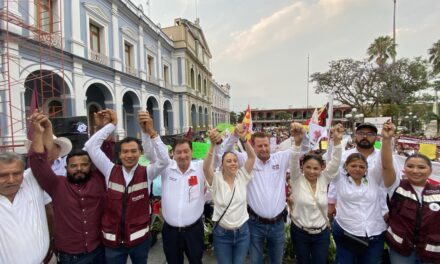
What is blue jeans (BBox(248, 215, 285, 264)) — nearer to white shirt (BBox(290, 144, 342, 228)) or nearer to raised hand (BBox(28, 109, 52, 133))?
white shirt (BBox(290, 144, 342, 228))

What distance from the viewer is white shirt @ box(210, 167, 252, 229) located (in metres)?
Answer: 2.38

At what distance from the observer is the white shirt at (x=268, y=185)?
2566mm

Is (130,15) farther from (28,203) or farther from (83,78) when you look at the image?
(28,203)

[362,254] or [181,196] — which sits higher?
[181,196]

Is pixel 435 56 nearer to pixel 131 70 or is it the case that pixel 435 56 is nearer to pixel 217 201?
pixel 131 70

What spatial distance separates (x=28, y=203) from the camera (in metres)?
1.92

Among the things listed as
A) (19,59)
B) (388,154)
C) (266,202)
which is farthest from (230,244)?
(19,59)

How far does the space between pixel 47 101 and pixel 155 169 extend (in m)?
10.2

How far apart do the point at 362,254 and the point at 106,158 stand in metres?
2.65

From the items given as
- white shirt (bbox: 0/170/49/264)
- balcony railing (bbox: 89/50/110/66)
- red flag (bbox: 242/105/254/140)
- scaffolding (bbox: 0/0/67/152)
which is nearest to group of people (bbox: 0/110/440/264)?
white shirt (bbox: 0/170/49/264)

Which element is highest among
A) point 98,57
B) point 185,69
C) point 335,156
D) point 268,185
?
point 185,69

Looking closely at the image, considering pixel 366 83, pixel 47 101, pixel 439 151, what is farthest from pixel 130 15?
pixel 366 83

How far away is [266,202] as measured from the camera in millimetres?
2562

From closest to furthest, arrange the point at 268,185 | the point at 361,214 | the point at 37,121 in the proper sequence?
the point at 37,121, the point at 361,214, the point at 268,185
